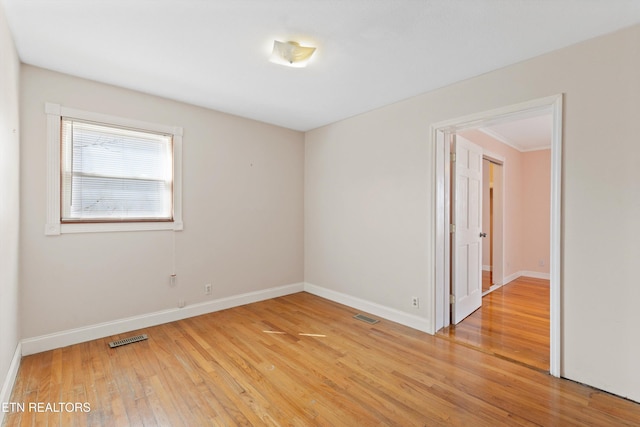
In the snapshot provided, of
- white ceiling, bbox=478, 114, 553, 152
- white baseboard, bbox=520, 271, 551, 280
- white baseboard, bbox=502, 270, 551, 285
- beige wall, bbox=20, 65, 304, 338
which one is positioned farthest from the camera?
white baseboard, bbox=520, 271, 551, 280

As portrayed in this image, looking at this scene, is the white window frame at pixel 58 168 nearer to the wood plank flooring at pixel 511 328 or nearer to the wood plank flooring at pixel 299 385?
the wood plank flooring at pixel 299 385

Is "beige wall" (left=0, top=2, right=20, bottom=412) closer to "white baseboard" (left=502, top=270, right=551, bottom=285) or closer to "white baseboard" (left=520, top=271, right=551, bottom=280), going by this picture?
"white baseboard" (left=502, top=270, right=551, bottom=285)

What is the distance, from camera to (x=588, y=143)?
219 centimetres

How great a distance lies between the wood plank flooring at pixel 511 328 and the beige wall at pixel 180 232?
2.53 meters

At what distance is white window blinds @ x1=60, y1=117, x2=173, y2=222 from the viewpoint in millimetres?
2857

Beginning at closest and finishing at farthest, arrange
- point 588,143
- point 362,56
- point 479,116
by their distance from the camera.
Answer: point 588,143 → point 362,56 → point 479,116

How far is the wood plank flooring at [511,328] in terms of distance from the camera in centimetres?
271

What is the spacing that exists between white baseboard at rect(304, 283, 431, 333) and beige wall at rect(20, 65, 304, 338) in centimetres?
46

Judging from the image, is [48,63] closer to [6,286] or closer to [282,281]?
[6,286]

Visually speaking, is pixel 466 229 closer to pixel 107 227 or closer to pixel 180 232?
pixel 180 232

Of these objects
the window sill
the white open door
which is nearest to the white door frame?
the white open door

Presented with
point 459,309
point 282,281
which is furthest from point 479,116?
point 282,281

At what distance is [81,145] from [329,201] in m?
2.91

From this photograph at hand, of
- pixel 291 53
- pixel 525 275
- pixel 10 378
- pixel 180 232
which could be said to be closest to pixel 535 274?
pixel 525 275
